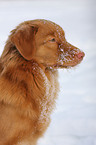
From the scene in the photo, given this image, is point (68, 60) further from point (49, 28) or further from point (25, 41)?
point (25, 41)

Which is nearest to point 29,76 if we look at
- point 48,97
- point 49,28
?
point 48,97

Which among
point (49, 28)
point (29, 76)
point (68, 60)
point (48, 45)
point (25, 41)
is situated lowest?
point (29, 76)

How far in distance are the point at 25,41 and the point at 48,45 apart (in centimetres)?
41

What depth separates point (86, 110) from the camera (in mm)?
6949

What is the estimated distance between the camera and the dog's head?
3.63 m

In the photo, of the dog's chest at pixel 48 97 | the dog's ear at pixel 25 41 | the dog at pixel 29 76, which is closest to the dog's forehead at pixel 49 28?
the dog at pixel 29 76

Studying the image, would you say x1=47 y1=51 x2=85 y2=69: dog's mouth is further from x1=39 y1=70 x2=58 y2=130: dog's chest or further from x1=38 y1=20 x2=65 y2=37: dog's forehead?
x1=38 y1=20 x2=65 y2=37: dog's forehead

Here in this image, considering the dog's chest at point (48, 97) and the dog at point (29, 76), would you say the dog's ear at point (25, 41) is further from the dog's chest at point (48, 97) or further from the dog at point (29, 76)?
the dog's chest at point (48, 97)

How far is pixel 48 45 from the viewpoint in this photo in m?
3.69

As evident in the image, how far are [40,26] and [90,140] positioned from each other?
3.04 m

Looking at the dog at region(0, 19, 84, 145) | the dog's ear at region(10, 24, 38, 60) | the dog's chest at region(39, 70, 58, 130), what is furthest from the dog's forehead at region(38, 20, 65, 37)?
the dog's chest at region(39, 70, 58, 130)

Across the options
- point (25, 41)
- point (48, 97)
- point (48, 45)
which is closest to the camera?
point (25, 41)

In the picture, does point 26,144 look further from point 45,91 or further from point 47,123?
point 45,91

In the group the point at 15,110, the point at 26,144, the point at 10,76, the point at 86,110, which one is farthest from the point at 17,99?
the point at 86,110
